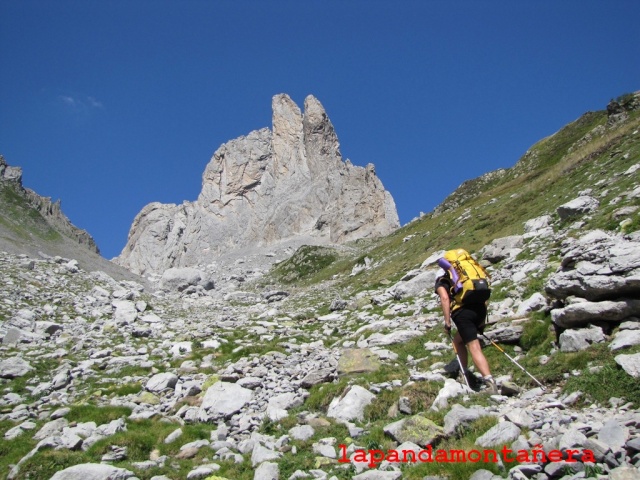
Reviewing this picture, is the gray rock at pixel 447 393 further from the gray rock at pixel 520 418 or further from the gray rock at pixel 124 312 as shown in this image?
the gray rock at pixel 124 312

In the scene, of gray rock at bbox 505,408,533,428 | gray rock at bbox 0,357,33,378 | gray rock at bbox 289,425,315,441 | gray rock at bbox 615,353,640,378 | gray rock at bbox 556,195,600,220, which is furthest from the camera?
gray rock at bbox 556,195,600,220

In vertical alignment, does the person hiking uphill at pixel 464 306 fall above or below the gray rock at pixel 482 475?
above

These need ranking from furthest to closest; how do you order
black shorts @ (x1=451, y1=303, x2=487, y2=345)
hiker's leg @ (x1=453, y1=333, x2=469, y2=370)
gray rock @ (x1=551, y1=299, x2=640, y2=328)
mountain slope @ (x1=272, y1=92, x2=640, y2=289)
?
mountain slope @ (x1=272, y1=92, x2=640, y2=289)
hiker's leg @ (x1=453, y1=333, x2=469, y2=370)
black shorts @ (x1=451, y1=303, x2=487, y2=345)
gray rock @ (x1=551, y1=299, x2=640, y2=328)

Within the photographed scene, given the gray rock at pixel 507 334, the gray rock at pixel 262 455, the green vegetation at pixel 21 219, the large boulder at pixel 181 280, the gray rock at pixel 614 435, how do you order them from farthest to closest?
the large boulder at pixel 181 280, the green vegetation at pixel 21 219, the gray rock at pixel 507 334, the gray rock at pixel 262 455, the gray rock at pixel 614 435

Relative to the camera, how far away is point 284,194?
544 feet

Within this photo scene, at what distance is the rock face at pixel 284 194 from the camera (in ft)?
414

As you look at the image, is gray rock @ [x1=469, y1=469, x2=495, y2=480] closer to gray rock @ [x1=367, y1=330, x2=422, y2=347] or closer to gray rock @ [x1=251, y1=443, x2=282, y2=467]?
gray rock @ [x1=251, y1=443, x2=282, y2=467]

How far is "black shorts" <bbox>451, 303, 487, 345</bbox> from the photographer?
8.89 meters

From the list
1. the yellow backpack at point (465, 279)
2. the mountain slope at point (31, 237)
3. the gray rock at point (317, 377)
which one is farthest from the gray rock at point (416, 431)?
the mountain slope at point (31, 237)

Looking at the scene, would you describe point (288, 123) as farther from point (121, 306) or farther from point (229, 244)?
point (121, 306)

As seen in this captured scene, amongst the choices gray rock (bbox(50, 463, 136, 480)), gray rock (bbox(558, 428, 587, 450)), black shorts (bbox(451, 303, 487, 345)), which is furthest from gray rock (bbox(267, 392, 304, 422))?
gray rock (bbox(558, 428, 587, 450))

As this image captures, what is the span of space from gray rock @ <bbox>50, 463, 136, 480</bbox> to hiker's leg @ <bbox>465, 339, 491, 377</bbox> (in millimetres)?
6937

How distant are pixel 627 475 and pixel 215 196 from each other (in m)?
192

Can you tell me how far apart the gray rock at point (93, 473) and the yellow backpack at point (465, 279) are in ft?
24.4
